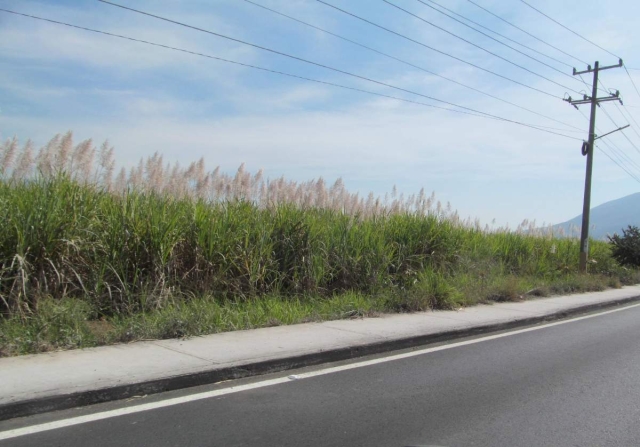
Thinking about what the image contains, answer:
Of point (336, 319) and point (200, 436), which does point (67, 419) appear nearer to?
point (200, 436)

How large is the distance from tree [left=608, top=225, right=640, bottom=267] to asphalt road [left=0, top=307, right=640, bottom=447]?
2042 centimetres

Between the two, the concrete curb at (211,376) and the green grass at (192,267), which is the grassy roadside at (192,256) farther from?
the concrete curb at (211,376)

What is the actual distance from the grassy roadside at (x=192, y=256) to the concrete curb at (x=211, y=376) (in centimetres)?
158

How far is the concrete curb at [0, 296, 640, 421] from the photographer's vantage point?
5.09 meters

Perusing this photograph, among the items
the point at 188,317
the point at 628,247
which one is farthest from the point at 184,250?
the point at 628,247

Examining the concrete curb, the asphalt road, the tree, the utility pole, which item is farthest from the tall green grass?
the tree

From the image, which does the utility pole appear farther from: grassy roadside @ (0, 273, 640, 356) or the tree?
grassy roadside @ (0, 273, 640, 356)

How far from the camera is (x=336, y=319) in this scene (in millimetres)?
10195

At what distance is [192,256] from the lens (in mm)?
9789

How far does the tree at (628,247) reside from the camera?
25.9 metres

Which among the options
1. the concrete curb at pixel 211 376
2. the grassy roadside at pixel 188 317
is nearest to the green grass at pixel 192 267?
the grassy roadside at pixel 188 317

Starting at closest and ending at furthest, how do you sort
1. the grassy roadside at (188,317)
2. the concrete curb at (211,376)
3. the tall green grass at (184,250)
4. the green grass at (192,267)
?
the concrete curb at (211,376)
the grassy roadside at (188,317)
the green grass at (192,267)
the tall green grass at (184,250)

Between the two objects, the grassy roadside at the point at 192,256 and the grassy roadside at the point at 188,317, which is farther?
the grassy roadside at the point at 192,256

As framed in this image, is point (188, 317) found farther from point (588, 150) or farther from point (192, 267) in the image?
point (588, 150)
